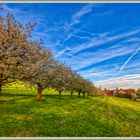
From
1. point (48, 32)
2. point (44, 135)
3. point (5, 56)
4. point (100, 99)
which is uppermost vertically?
point (48, 32)

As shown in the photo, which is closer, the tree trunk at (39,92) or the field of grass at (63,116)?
the field of grass at (63,116)

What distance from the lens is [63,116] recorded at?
10906 millimetres

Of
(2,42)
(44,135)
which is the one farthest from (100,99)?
(2,42)

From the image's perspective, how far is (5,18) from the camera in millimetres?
10094

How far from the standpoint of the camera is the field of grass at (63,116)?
10.1 m

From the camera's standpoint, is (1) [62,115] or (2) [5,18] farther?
(1) [62,115]

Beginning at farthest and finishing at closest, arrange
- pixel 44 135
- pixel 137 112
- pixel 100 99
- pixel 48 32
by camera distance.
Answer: pixel 100 99 → pixel 137 112 → pixel 48 32 → pixel 44 135

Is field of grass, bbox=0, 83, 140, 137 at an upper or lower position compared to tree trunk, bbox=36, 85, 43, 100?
lower

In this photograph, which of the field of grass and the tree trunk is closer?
the field of grass

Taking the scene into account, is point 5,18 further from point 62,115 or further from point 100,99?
point 100,99

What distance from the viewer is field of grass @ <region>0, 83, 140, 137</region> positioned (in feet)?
33.0

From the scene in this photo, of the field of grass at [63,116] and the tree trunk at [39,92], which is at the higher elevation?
the tree trunk at [39,92]

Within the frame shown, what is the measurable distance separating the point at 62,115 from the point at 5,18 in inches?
131

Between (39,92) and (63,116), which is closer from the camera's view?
(63,116)
